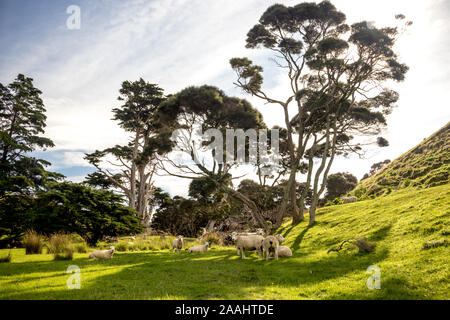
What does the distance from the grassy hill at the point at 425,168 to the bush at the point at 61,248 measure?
85.6ft

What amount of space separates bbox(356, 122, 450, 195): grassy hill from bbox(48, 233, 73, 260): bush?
85.6 ft

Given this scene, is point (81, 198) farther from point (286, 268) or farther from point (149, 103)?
point (149, 103)

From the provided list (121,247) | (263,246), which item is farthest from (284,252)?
(121,247)

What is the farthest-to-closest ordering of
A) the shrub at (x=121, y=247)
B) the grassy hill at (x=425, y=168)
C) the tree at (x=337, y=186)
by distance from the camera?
1. the tree at (x=337, y=186)
2. the grassy hill at (x=425, y=168)
3. the shrub at (x=121, y=247)

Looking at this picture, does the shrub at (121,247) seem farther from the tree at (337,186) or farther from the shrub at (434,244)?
the tree at (337,186)

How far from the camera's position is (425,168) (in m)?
26.6

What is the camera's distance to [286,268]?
8945 mm

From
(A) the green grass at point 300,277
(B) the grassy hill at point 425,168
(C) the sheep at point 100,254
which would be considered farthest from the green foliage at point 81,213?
(B) the grassy hill at point 425,168

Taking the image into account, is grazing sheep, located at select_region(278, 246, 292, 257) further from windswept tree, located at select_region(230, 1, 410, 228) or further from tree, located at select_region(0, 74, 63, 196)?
tree, located at select_region(0, 74, 63, 196)

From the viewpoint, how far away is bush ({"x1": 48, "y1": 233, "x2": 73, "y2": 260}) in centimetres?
1074

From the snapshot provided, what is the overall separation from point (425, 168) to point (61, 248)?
33.9 metres

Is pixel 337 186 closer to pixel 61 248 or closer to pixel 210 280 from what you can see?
pixel 210 280

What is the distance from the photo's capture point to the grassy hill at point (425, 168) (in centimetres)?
2188
